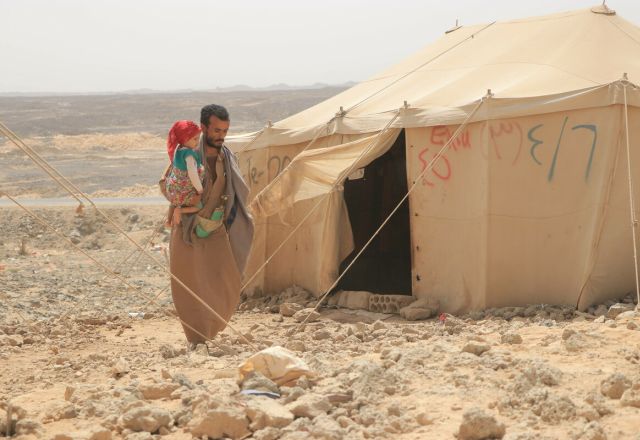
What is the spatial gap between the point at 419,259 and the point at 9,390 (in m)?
3.51

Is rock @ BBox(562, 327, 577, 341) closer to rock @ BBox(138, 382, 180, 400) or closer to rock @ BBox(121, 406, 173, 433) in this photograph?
rock @ BBox(138, 382, 180, 400)

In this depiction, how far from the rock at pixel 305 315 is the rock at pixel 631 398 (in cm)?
427

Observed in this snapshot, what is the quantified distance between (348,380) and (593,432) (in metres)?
1.15

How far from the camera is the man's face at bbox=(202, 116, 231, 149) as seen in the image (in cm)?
642

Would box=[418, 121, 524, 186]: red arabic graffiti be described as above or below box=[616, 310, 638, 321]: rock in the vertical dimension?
above

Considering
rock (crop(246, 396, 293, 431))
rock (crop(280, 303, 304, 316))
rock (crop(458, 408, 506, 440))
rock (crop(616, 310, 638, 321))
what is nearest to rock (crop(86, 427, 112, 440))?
rock (crop(246, 396, 293, 431))

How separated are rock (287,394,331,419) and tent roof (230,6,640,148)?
4060mm

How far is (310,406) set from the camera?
4.01 metres

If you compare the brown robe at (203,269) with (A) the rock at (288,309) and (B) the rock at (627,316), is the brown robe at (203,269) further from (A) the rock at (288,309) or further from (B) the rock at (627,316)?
(B) the rock at (627,316)

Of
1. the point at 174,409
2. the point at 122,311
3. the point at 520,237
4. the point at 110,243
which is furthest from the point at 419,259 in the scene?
the point at 110,243

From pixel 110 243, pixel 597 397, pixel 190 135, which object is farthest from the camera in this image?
pixel 110 243

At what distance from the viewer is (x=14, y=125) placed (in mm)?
49875

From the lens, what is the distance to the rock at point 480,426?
3.69 m

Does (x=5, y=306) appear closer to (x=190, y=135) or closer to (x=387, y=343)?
(x=190, y=135)
